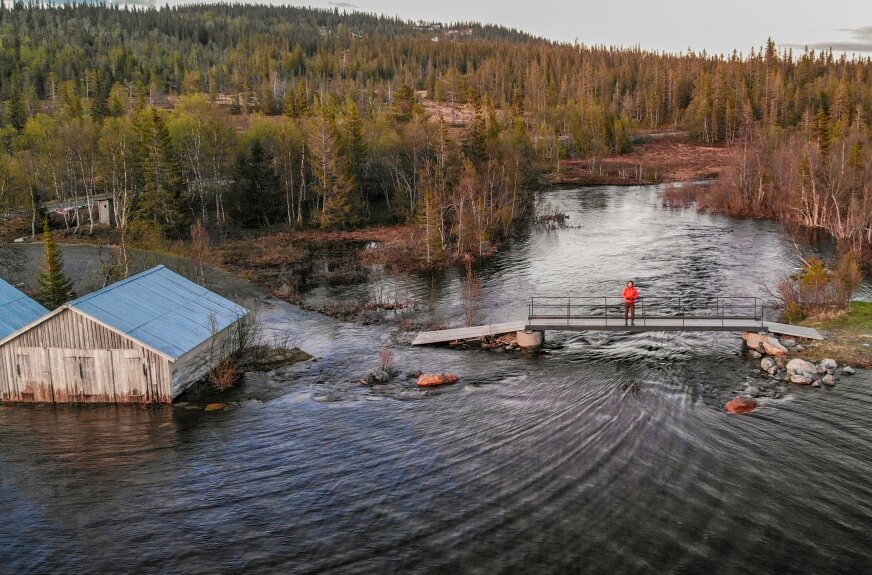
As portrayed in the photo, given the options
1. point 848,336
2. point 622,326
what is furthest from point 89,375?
point 848,336

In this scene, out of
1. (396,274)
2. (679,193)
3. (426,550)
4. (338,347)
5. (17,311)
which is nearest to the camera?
(426,550)

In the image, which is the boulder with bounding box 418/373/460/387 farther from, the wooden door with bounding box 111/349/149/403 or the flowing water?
the wooden door with bounding box 111/349/149/403

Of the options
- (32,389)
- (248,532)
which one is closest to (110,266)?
(32,389)

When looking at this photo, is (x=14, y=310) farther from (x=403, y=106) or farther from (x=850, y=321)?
(x=403, y=106)

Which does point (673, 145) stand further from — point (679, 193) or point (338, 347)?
point (338, 347)

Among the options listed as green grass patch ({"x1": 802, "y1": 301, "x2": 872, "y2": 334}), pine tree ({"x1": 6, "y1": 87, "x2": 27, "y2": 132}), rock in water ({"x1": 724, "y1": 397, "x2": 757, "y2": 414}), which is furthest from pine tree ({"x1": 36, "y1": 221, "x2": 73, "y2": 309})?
pine tree ({"x1": 6, "y1": 87, "x2": 27, "y2": 132})

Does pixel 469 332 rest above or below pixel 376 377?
above

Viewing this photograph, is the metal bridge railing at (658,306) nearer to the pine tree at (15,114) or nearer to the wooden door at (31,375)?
the wooden door at (31,375)
